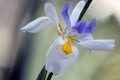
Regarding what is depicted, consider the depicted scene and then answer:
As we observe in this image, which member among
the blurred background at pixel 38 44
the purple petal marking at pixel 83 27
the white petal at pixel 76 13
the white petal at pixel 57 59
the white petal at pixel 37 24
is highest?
the white petal at pixel 37 24

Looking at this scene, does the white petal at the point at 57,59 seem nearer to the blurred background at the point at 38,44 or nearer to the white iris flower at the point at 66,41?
the white iris flower at the point at 66,41

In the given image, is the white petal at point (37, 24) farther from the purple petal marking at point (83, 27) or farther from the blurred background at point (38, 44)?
the blurred background at point (38, 44)

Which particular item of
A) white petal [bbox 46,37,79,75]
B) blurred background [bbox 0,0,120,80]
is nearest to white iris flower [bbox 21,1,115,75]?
white petal [bbox 46,37,79,75]

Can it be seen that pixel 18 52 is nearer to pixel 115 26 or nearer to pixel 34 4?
pixel 34 4

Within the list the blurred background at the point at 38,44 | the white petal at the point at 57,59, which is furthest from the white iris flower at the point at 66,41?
the blurred background at the point at 38,44

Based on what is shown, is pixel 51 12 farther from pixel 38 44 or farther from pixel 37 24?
pixel 38 44

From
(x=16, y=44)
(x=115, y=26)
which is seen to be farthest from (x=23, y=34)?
(x=115, y=26)

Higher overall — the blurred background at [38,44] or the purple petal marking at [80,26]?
the purple petal marking at [80,26]

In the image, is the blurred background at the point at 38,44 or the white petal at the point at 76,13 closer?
the white petal at the point at 76,13
